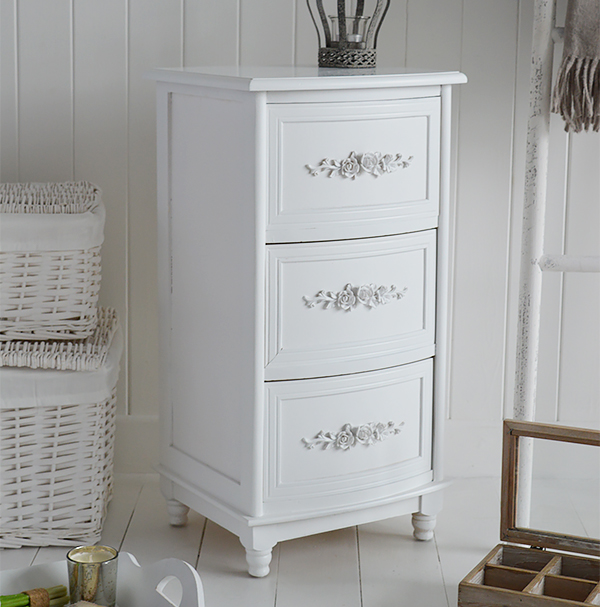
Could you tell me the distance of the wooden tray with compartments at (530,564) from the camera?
126 cm

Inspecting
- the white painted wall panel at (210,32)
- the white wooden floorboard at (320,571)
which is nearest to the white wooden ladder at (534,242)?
the white wooden floorboard at (320,571)

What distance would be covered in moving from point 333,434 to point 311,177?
44cm

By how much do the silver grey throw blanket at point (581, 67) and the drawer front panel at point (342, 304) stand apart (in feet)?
1.18

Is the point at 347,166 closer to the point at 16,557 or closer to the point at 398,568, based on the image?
the point at 398,568

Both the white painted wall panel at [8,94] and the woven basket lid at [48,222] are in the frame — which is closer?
the woven basket lid at [48,222]

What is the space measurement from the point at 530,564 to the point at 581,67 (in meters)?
0.88

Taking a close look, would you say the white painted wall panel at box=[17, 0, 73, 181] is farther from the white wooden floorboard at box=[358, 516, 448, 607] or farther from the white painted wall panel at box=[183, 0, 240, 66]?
the white wooden floorboard at box=[358, 516, 448, 607]

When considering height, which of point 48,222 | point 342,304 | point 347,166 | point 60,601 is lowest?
point 60,601

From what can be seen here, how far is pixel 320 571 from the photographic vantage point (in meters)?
1.50

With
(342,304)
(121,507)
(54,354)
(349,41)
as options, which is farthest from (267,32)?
(121,507)

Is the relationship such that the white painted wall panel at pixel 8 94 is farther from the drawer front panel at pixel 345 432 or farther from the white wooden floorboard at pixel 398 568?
the white wooden floorboard at pixel 398 568

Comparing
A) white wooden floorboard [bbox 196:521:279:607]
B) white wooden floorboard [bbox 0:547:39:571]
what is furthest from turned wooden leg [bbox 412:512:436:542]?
white wooden floorboard [bbox 0:547:39:571]

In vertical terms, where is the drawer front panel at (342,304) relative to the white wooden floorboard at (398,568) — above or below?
above

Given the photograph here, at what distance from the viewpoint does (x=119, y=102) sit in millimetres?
1783
